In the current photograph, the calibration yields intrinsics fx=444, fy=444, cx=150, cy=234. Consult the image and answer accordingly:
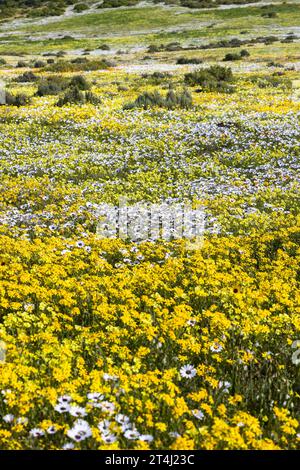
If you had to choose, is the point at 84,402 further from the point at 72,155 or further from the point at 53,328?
the point at 72,155

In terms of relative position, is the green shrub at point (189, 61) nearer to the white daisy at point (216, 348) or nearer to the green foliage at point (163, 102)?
the green foliage at point (163, 102)

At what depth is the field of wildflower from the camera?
4.07m

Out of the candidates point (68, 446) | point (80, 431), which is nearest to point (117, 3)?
point (80, 431)

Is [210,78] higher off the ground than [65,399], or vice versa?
[210,78]

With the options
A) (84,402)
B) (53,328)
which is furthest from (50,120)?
(84,402)

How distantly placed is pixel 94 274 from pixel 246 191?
6.01 metres

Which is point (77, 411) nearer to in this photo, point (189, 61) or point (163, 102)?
point (163, 102)

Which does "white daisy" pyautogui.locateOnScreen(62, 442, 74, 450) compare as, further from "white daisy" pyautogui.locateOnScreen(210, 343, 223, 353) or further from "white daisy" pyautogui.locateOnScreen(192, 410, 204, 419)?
"white daisy" pyautogui.locateOnScreen(210, 343, 223, 353)

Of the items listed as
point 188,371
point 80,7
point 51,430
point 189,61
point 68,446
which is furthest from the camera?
point 80,7

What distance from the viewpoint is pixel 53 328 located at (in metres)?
5.50

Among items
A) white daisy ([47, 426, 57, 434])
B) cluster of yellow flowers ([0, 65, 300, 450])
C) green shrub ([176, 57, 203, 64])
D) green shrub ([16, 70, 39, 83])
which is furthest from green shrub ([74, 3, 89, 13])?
white daisy ([47, 426, 57, 434])

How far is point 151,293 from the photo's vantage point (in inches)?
267

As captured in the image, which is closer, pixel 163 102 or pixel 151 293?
pixel 151 293

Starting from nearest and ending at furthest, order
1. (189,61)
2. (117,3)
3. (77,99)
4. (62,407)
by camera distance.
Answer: (62,407), (77,99), (189,61), (117,3)
